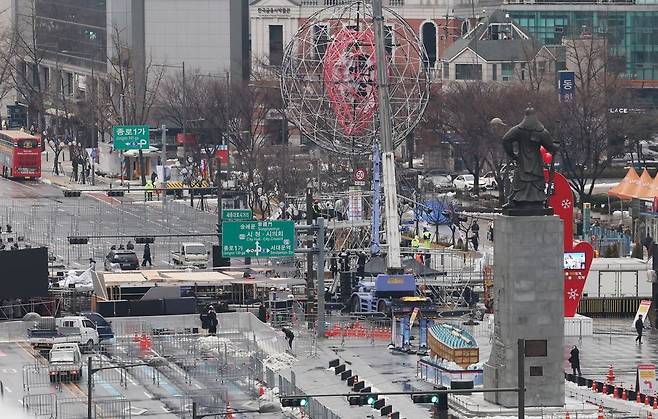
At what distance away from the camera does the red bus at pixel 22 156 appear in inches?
5335

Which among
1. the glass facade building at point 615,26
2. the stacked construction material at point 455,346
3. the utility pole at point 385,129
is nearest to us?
the stacked construction material at point 455,346

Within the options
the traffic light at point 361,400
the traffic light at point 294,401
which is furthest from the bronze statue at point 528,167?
the traffic light at point 294,401

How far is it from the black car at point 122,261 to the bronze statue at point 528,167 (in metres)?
39.0

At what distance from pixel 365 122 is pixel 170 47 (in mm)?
79715

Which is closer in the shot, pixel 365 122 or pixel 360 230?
pixel 365 122

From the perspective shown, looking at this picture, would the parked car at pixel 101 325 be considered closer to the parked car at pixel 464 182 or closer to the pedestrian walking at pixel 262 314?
the pedestrian walking at pixel 262 314

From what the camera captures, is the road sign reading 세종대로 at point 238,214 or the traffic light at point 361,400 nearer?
the traffic light at point 361,400

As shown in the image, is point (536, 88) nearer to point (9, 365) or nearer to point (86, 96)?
point (86, 96)

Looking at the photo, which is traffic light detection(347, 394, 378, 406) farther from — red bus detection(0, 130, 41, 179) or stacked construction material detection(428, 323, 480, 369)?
red bus detection(0, 130, 41, 179)

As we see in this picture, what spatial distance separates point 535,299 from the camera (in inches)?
2322

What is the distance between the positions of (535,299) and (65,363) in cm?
1686

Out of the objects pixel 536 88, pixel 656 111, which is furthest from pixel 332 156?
pixel 656 111

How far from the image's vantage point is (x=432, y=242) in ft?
352

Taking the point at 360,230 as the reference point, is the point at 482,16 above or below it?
above
